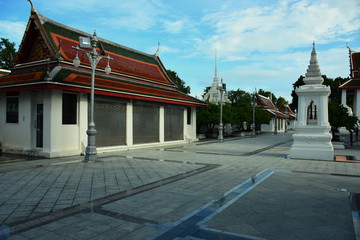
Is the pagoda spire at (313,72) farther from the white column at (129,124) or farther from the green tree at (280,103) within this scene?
the green tree at (280,103)

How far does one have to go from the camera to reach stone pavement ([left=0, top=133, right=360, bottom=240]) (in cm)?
423

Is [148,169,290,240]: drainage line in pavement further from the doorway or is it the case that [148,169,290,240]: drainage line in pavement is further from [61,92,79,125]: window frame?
the doorway

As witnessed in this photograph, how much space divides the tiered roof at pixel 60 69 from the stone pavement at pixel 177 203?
5.09m

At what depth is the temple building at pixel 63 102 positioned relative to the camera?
507 inches

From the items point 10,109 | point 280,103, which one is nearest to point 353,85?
point 280,103

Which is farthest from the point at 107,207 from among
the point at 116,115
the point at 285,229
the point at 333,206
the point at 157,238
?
the point at 116,115

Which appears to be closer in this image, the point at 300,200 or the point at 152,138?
the point at 300,200

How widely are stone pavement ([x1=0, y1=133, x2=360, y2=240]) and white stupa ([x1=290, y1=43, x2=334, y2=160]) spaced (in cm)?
327

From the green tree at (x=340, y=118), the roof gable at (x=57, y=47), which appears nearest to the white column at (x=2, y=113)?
the roof gable at (x=57, y=47)

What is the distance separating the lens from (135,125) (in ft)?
56.4

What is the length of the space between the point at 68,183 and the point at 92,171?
1779 millimetres

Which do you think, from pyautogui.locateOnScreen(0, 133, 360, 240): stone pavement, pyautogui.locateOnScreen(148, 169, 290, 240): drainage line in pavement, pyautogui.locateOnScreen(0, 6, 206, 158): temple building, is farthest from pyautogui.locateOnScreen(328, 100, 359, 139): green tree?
pyautogui.locateOnScreen(148, 169, 290, 240): drainage line in pavement

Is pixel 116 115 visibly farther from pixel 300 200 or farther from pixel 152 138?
pixel 300 200

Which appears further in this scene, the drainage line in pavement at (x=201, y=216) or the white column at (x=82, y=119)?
the white column at (x=82, y=119)
